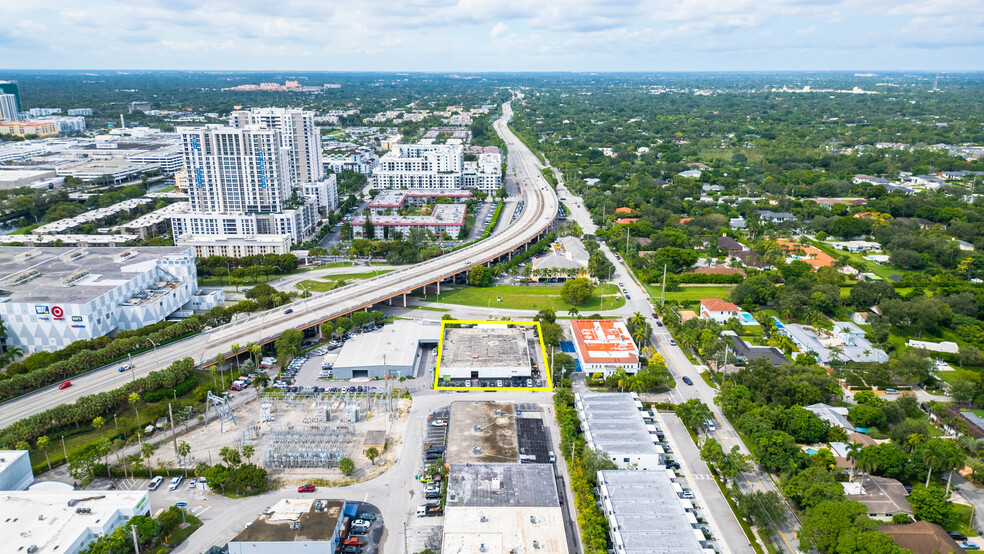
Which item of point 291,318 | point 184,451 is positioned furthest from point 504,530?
point 291,318

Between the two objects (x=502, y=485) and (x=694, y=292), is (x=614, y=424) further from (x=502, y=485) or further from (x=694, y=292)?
(x=694, y=292)

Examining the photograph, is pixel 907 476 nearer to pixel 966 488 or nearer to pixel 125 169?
pixel 966 488

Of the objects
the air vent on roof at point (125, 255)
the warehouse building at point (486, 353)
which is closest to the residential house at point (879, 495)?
the warehouse building at point (486, 353)

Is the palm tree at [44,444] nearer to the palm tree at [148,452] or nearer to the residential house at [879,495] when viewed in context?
the palm tree at [148,452]

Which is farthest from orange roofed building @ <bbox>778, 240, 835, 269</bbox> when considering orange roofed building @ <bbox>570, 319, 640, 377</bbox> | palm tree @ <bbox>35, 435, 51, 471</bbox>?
palm tree @ <bbox>35, 435, 51, 471</bbox>

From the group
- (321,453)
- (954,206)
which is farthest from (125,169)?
(954,206)

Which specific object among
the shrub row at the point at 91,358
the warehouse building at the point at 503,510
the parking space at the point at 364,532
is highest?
the shrub row at the point at 91,358
